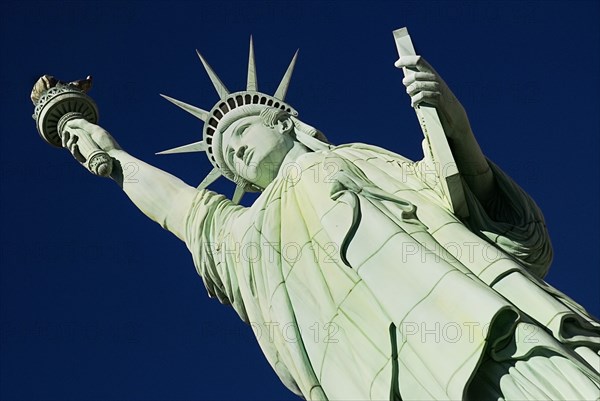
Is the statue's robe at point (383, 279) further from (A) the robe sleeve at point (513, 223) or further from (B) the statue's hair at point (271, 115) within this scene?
(B) the statue's hair at point (271, 115)

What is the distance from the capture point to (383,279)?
8.14m

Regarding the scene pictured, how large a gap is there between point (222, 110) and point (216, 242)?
4.39 feet

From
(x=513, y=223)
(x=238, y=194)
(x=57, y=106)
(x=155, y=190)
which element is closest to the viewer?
(x=513, y=223)

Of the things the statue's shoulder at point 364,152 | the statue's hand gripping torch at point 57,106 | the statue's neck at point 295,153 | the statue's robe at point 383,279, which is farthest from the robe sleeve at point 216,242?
the statue's hand gripping torch at point 57,106

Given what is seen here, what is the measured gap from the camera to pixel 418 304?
25.9 ft

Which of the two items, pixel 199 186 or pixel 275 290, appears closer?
pixel 275 290

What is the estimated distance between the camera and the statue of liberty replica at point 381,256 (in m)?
7.58

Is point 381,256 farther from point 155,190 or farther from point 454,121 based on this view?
point 155,190

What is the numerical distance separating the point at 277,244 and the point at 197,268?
125cm

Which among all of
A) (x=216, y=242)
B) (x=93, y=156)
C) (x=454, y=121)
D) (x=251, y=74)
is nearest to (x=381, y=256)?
(x=454, y=121)

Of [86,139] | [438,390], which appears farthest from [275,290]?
[86,139]

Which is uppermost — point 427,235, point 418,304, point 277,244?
A: point 277,244

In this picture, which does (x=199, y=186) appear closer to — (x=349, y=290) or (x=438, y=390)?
(x=349, y=290)

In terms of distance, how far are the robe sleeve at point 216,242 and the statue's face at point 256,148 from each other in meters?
0.32
